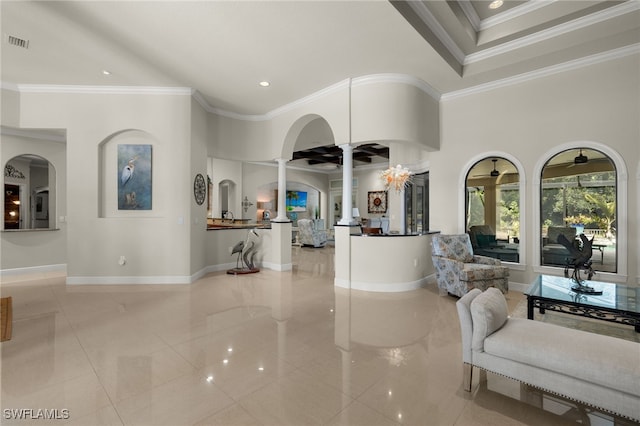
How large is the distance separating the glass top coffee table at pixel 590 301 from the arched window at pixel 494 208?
1.95m

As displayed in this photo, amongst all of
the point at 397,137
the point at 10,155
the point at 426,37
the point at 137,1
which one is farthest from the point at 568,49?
the point at 10,155

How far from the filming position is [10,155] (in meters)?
6.29

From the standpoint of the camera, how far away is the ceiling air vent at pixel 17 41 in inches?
161

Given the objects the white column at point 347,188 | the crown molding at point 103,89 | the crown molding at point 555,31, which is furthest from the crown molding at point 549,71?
the crown molding at point 103,89

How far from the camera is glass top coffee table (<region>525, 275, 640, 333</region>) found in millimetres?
2758

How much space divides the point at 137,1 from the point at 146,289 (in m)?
4.17

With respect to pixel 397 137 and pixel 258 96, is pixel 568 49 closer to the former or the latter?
pixel 397 137

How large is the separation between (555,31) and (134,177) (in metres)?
7.01

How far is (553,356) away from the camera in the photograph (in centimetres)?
194

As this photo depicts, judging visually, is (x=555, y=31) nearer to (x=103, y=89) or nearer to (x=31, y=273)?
(x=103, y=89)

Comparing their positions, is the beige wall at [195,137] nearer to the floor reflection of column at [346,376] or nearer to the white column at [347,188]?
the white column at [347,188]

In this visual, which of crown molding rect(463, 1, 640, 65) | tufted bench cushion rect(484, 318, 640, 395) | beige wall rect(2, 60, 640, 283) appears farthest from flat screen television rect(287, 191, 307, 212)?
tufted bench cushion rect(484, 318, 640, 395)

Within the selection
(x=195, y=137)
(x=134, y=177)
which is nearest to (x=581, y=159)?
(x=195, y=137)

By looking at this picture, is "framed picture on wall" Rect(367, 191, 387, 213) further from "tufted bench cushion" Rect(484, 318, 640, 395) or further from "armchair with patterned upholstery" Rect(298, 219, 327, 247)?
"tufted bench cushion" Rect(484, 318, 640, 395)
